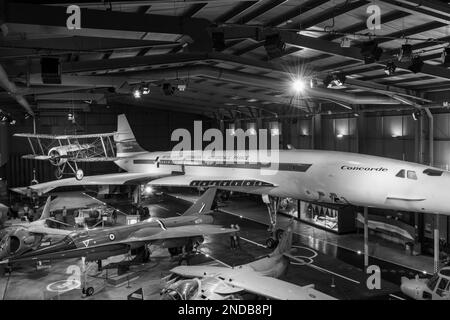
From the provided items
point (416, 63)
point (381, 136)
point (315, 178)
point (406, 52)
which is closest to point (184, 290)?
point (315, 178)

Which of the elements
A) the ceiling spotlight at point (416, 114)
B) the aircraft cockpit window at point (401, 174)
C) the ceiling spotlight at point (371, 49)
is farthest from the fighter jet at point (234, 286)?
the ceiling spotlight at point (416, 114)

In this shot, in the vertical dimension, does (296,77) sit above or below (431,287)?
above

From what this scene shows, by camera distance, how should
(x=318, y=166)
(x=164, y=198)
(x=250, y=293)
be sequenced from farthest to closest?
(x=164, y=198)
(x=318, y=166)
(x=250, y=293)

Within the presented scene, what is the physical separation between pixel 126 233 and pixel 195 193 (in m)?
28.7

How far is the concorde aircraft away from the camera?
53.1 feet

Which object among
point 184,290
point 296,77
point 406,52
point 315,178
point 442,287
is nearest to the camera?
point 184,290

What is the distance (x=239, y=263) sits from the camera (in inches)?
823

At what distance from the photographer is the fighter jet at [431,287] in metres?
14.6

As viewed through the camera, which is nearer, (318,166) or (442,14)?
(442,14)

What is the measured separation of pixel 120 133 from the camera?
3631cm

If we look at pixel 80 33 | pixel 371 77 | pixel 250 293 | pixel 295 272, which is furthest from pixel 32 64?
pixel 371 77

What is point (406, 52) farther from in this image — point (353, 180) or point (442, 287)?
point (442, 287)

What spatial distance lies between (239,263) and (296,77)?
10.9m

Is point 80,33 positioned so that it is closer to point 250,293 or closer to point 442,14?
point 250,293
